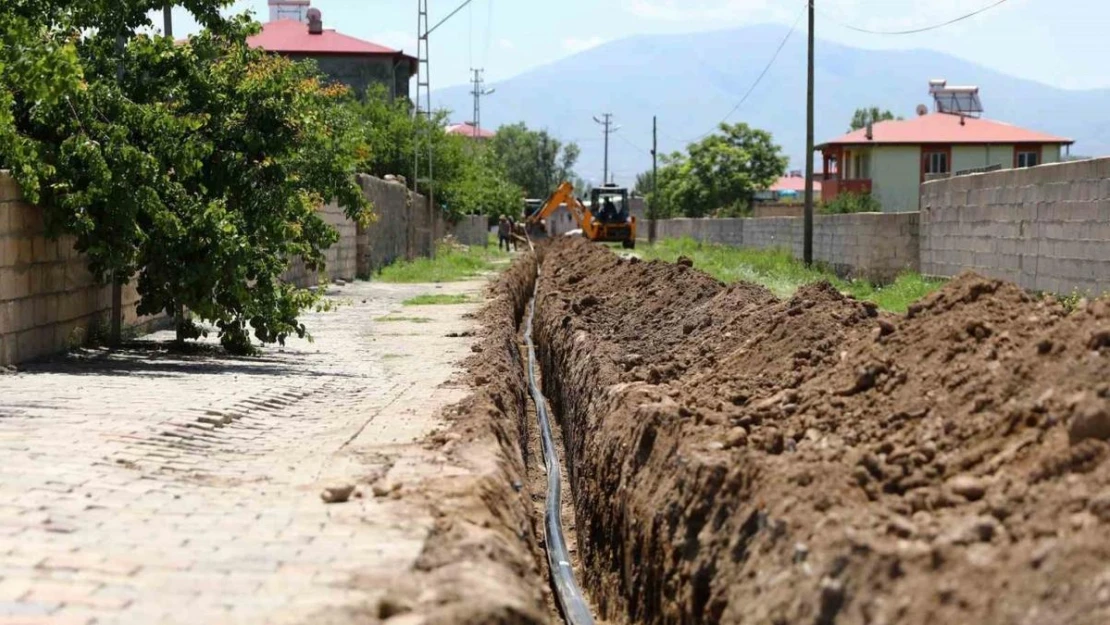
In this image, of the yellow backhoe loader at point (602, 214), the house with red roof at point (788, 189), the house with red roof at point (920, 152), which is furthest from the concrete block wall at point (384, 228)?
the house with red roof at point (788, 189)

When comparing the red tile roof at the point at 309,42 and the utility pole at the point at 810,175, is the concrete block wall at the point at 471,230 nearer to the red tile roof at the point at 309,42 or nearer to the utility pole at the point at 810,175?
the red tile roof at the point at 309,42

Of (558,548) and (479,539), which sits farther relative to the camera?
(558,548)

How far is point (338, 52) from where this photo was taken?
69.1m

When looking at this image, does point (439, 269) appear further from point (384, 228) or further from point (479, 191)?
point (479, 191)

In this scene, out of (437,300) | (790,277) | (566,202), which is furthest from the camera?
(566,202)

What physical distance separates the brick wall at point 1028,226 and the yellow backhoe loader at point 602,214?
35.5m

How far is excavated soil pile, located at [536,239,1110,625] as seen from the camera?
4469 mm

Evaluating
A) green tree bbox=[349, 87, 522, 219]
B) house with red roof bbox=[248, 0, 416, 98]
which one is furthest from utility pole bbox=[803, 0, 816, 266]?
house with red roof bbox=[248, 0, 416, 98]

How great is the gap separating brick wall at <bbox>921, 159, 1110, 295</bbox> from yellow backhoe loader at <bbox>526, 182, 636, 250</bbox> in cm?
3554

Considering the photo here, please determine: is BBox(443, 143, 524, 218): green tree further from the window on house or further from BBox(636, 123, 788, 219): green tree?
the window on house

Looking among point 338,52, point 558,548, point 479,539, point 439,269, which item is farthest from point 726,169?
point 479,539

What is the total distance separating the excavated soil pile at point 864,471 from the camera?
14.7ft

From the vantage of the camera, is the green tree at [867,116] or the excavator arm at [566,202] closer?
the excavator arm at [566,202]

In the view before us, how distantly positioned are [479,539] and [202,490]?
1.79 metres
